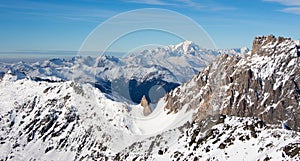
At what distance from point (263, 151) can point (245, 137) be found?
1127 centimetres

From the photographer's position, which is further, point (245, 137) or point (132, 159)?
point (132, 159)

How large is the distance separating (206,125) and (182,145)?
→ 8.86 metres

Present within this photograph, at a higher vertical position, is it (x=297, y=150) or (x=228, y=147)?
(x=228, y=147)

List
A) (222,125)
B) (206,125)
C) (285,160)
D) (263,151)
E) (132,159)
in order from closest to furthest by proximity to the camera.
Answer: (285,160) → (263,151) → (222,125) → (206,125) → (132,159)

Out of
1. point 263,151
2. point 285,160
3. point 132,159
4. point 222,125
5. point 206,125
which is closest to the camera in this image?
point 285,160

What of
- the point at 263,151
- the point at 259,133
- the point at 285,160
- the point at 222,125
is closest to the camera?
the point at 285,160

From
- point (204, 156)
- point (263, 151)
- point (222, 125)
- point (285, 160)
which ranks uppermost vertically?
point (222, 125)

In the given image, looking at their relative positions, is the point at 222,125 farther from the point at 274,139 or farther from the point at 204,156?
the point at 274,139

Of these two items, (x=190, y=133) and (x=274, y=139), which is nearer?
(x=274, y=139)

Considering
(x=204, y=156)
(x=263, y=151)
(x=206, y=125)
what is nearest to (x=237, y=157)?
(x=263, y=151)

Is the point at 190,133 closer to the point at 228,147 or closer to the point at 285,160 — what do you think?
the point at 228,147

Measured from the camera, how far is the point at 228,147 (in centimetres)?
8762

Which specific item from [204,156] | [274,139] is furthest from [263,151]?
[204,156]

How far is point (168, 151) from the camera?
116m
